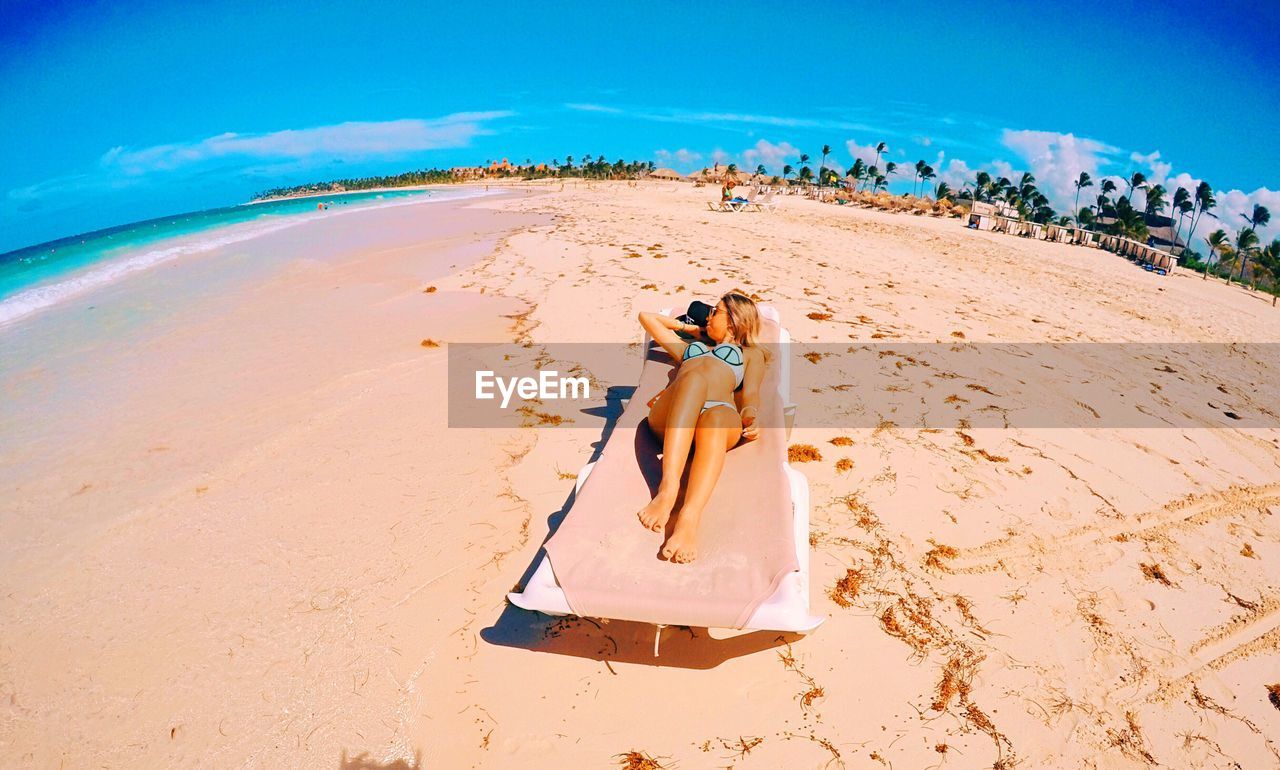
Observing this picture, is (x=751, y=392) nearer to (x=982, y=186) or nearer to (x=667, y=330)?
(x=667, y=330)

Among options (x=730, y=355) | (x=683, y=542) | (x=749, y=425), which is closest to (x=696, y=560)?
(x=683, y=542)

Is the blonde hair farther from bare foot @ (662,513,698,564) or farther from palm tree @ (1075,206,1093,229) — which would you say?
palm tree @ (1075,206,1093,229)

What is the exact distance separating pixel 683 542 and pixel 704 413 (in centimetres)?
93

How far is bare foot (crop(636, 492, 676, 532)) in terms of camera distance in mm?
2906

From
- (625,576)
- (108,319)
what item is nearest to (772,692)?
(625,576)

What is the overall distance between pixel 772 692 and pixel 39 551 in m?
5.01

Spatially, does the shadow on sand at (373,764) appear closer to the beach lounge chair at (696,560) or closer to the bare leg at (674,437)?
the beach lounge chair at (696,560)

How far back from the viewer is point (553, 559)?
265 centimetres

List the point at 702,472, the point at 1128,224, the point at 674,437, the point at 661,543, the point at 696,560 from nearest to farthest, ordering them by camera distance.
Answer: the point at 696,560, the point at 661,543, the point at 702,472, the point at 674,437, the point at 1128,224

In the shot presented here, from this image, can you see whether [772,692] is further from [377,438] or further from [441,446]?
[377,438]

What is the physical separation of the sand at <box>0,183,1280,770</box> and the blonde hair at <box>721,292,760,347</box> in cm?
121

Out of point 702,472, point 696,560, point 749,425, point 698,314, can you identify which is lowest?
point 696,560

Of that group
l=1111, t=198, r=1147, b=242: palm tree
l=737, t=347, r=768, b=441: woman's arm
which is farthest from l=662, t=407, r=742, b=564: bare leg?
l=1111, t=198, r=1147, b=242: palm tree

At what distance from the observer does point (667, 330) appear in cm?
474
